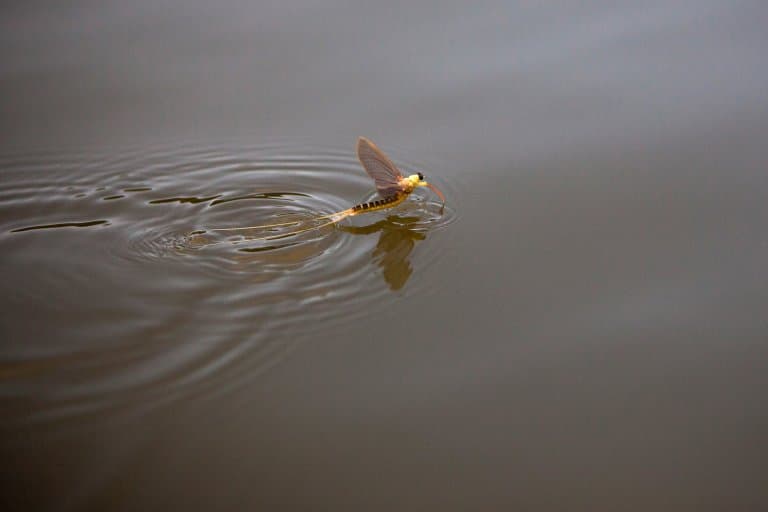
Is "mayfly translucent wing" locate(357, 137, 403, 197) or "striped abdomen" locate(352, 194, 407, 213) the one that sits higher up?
"mayfly translucent wing" locate(357, 137, 403, 197)

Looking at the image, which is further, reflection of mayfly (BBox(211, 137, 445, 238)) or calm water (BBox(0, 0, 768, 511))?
reflection of mayfly (BBox(211, 137, 445, 238))

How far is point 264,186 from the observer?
2.75m

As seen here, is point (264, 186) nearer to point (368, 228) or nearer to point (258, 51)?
point (368, 228)

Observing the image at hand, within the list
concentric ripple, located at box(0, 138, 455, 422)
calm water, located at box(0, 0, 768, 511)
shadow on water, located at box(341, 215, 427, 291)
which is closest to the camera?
calm water, located at box(0, 0, 768, 511)

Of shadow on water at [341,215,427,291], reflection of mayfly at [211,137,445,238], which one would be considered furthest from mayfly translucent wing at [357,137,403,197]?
shadow on water at [341,215,427,291]

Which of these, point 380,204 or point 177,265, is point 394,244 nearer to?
point 380,204

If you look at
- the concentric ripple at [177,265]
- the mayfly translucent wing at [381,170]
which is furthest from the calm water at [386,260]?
the mayfly translucent wing at [381,170]

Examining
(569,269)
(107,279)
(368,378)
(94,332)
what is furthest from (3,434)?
(569,269)

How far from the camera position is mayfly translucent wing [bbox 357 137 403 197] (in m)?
2.51

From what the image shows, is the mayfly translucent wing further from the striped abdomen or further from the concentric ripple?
the concentric ripple

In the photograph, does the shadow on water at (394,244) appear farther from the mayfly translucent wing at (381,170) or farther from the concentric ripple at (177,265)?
the mayfly translucent wing at (381,170)

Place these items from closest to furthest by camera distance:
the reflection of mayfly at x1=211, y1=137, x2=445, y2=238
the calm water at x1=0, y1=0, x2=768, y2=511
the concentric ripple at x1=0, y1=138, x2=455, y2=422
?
the calm water at x1=0, y1=0, x2=768, y2=511, the concentric ripple at x1=0, y1=138, x2=455, y2=422, the reflection of mayfly at x1=211, y1=137, x2=445, y2=238

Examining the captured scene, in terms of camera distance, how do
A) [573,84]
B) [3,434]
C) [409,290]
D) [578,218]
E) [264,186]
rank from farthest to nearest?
[573,84], [264,186], [578,218], [409,290], [3,434]

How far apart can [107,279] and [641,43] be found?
245cm
